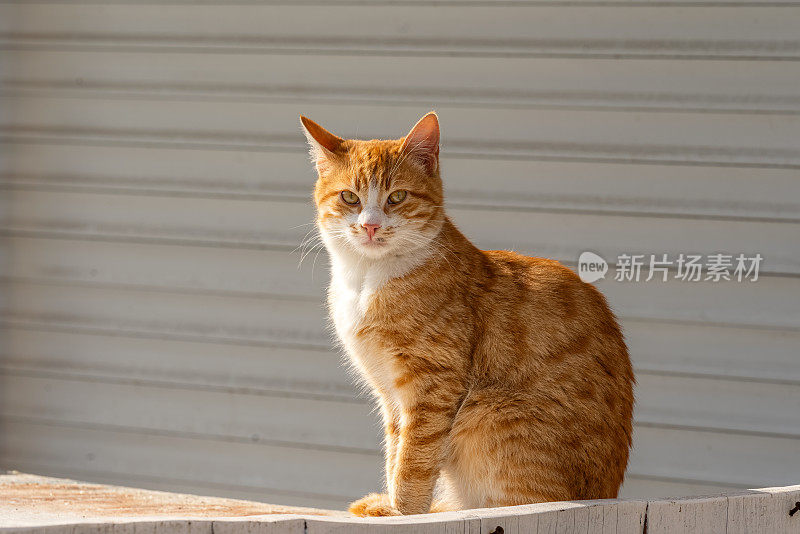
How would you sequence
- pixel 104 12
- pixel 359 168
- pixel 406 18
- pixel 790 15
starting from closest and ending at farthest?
1. pixel 359 168
2. pixel 790 15
3. pixel 406 18
4. pixel 104 12

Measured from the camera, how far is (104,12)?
406cm

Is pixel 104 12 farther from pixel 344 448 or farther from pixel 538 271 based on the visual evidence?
pixel 538 271

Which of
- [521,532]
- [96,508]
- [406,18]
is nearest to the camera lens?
[521,532]

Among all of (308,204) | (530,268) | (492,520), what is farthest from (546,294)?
(308,204)

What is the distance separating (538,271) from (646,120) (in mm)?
1562

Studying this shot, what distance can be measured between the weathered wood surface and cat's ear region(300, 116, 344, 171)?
89 centimetres

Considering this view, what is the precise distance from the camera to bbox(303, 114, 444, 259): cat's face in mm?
2145

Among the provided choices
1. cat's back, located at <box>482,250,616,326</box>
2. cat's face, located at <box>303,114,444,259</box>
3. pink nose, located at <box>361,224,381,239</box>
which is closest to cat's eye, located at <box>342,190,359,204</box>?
cat's face, located at <box>303,114,444,259</box>

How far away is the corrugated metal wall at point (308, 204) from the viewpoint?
3.50m

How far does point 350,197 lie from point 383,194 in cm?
8

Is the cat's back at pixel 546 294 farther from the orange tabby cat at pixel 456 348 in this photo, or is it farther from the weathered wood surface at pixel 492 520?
the weathered wood surface at pixel 492 520

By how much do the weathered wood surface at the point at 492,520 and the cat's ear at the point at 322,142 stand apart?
2.91 ft

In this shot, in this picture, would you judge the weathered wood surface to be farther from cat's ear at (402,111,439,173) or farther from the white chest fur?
cat's ear at (402,111,439,173)

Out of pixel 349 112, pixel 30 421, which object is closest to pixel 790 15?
pixel 349 112
